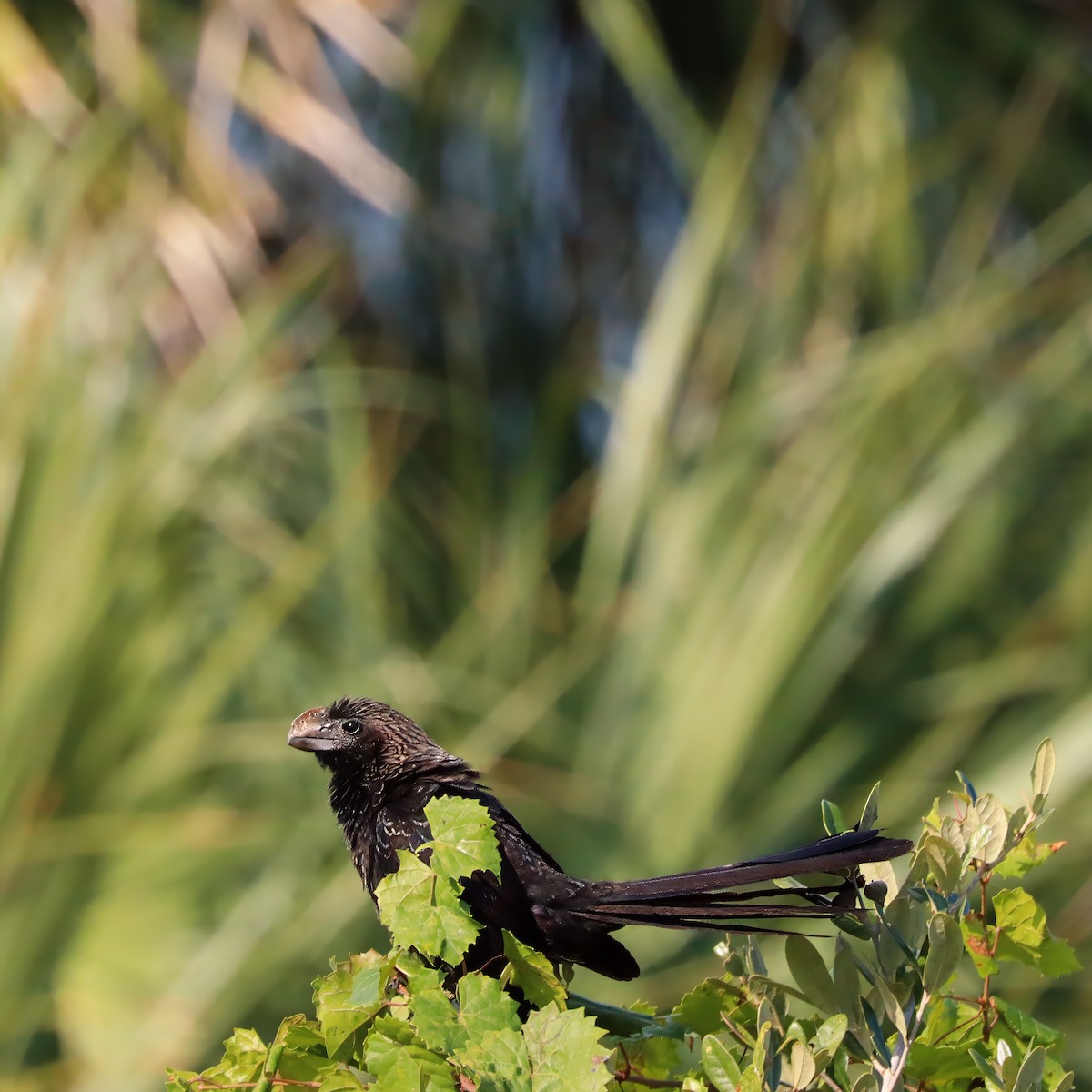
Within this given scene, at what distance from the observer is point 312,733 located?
2836 mm

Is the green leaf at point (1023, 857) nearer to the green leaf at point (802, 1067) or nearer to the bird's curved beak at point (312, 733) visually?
the green leaf at point (802, 1067)

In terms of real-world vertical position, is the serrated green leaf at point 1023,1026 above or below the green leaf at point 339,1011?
below

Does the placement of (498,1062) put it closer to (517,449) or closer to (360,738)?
(360,738)

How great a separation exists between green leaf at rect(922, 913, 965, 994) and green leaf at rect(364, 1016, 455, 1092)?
54 centimetres

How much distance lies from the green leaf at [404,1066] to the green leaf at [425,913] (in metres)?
0.11

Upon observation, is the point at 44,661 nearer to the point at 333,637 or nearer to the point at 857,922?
the point at 333,637

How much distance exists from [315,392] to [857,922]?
4468 millimetres

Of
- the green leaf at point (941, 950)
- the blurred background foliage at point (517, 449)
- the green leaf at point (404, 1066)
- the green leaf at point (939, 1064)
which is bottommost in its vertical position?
the green leaf at point (939, 1064)

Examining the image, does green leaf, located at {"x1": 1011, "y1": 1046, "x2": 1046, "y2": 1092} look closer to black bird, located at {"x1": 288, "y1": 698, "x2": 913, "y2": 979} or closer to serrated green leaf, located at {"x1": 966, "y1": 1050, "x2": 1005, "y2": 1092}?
serrated green leaf, located at {"x1": 966, "y1": 1050, "x2": 1005, "y2": 1092}

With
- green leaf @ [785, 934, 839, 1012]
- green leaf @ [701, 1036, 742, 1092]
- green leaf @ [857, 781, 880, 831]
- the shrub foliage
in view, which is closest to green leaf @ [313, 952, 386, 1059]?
the shrub foliage

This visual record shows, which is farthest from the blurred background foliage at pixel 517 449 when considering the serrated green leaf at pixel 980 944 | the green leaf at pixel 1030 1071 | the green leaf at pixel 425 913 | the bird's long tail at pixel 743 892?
the green leaf at pixel 1030 1071

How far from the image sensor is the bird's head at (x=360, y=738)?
2.79 m

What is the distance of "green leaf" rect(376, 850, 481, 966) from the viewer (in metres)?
1.65

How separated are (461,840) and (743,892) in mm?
490
